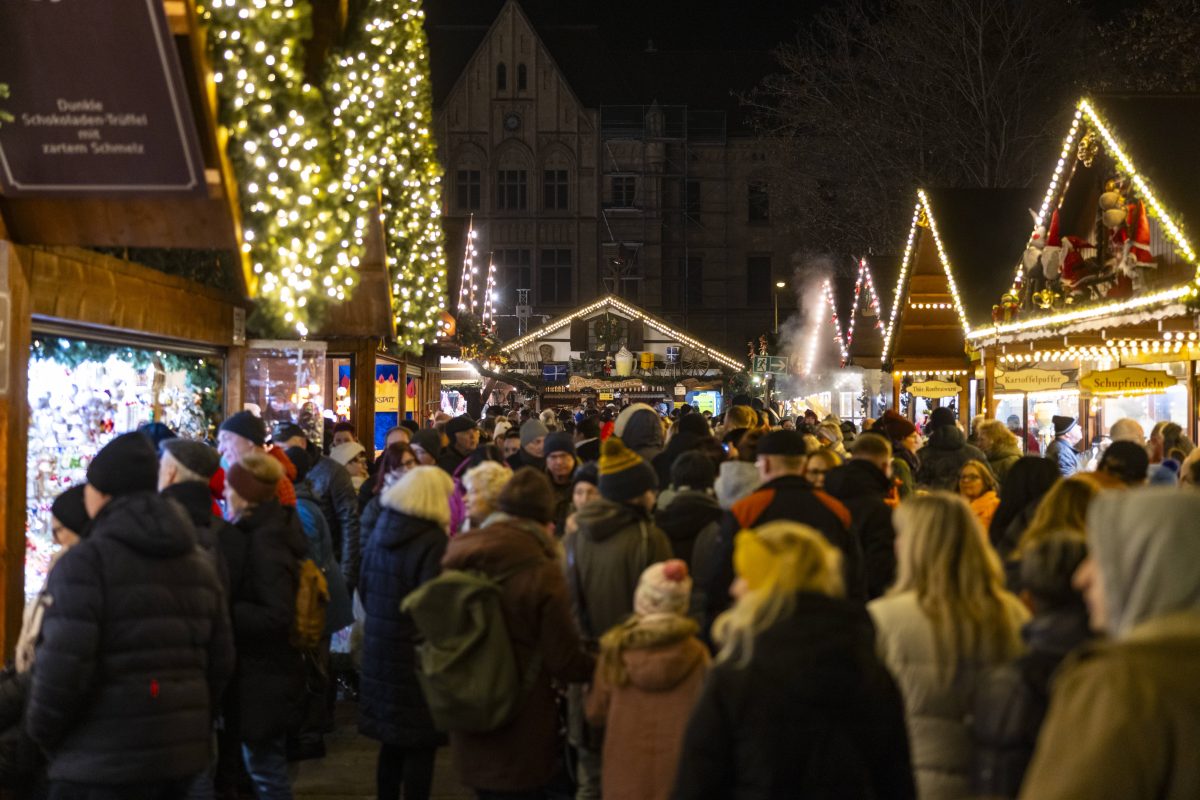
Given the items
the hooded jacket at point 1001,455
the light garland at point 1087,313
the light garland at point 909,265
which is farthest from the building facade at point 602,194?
the hooded jacket at point 1001,455

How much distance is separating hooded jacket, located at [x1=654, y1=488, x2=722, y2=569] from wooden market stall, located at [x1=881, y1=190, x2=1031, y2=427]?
12343 millimetres

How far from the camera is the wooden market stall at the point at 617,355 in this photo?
49.2 metres

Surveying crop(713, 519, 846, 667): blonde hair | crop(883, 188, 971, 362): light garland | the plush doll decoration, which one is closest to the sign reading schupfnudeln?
crop(713, 519, 846, 667): blonde hair

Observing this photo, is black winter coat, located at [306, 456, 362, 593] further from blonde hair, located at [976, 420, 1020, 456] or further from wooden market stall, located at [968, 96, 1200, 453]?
wooden market stall, located at [968, 96, 1200, 453]

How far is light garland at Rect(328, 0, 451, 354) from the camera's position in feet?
42.4

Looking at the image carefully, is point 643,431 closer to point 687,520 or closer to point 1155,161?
point 687,520

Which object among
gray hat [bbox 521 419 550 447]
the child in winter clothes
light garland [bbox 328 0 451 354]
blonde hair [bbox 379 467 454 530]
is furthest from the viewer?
light garland [bbox 328 0 451 354]

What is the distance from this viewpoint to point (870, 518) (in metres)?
7.98

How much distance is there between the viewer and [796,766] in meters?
3.60

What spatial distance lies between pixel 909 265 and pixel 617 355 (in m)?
28.0

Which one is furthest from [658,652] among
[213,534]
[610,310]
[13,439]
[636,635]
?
[610,310]

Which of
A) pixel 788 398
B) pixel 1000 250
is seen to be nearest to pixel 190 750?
pixel 1000 250

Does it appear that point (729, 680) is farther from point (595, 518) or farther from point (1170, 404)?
point (1170, 404)

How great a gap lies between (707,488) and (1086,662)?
5.36 meters
